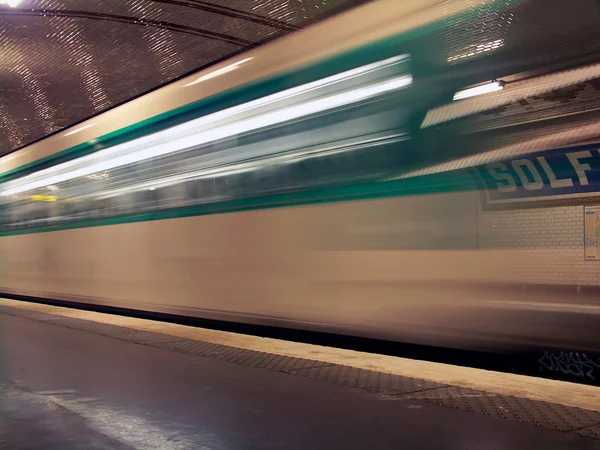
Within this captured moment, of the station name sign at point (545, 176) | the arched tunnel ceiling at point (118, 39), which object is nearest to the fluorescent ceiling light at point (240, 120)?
the arched tunnel ceiling at point (118, 39)

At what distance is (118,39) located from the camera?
7.75 meters

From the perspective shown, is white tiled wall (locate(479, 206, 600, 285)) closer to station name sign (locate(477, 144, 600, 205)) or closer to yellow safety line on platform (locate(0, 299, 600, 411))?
station name sign (locate(477, 144, 600, 205))

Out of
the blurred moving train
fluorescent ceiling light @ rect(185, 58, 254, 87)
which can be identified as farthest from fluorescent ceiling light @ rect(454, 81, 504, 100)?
fluorescent ceiling light @ rect(185, 58, 254, 87)

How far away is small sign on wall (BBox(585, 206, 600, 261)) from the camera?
135 inches

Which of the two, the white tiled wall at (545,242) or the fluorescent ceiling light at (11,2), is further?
the fluorescent ceiling light at (11,2)

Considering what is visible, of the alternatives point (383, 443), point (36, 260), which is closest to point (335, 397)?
point (383, 443)

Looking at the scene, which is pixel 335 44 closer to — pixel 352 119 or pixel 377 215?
pixel 352 119

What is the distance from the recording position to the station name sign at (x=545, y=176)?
331 centimetres

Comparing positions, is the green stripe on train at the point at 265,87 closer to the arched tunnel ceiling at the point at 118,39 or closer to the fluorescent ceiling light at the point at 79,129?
the fluorescent ceiling light at the point at 79,129

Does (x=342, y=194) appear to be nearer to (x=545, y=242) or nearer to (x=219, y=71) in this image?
(x=545, y=242)

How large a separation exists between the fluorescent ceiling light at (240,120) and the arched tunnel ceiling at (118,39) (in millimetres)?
782

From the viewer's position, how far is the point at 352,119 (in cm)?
454

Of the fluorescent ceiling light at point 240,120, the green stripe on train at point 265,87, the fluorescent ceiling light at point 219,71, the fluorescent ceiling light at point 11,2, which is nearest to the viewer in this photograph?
the green stripe on train at point 265,87

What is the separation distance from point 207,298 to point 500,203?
3352mm
